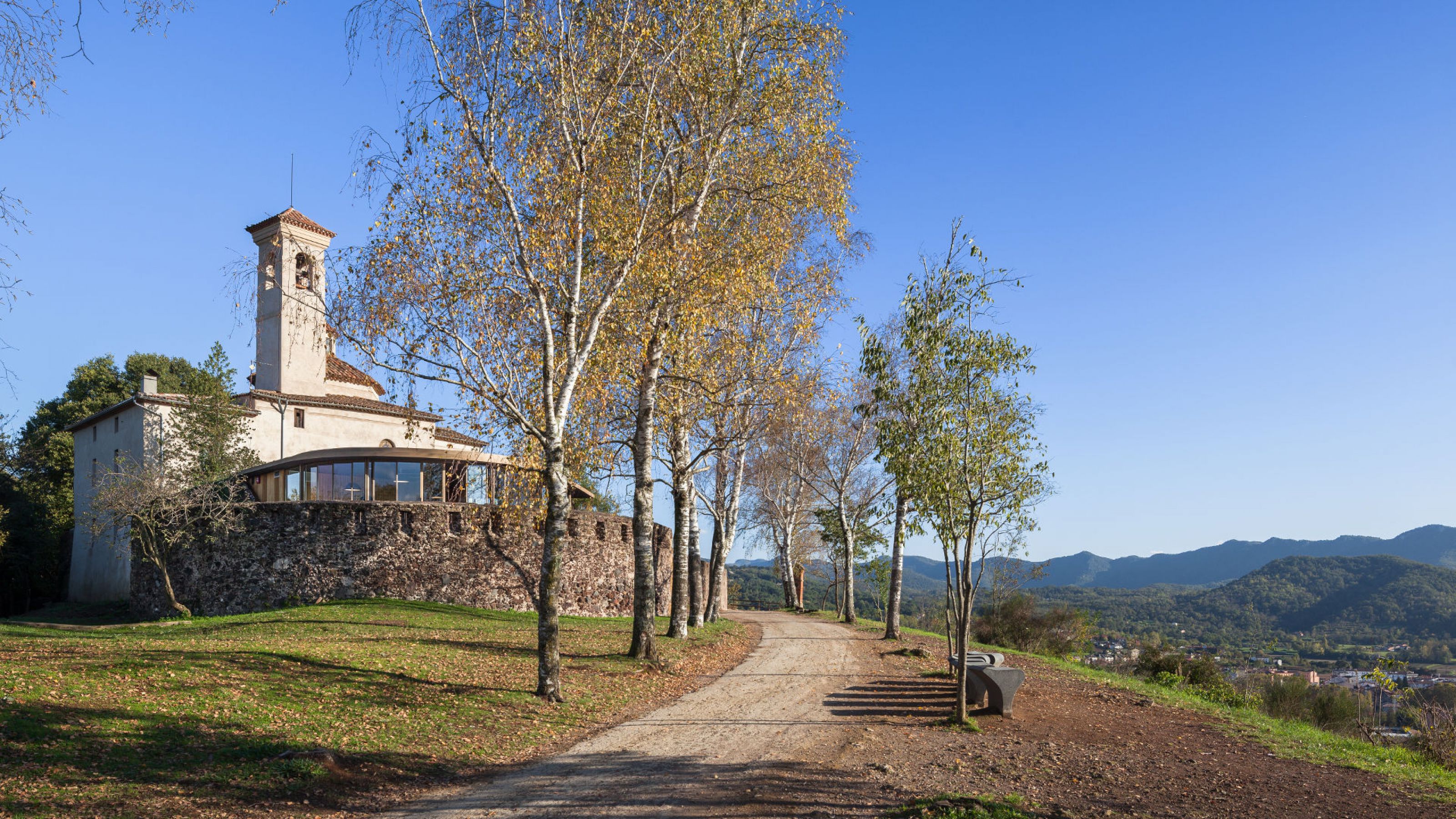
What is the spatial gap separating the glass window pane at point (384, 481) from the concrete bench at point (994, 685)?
21846 mm

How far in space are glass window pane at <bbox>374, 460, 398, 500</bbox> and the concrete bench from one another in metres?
21.8

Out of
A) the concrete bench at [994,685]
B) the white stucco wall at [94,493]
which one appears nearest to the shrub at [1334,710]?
the concrete bench at [994,685]

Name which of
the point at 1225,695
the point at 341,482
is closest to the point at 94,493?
the point at 341,482

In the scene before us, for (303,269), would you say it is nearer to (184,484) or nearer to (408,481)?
(408,481)

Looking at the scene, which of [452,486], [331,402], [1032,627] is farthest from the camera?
[331,402]

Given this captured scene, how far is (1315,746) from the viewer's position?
36.9 feet

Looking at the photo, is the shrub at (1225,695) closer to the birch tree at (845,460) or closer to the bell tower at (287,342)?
the birch tree at (845,460)

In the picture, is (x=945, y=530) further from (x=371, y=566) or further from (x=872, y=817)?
(x=371, y=566)

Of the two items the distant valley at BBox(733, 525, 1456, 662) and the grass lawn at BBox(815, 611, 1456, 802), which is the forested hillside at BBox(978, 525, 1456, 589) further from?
the grass lawn at BBox(815, 611, 1456, 802)

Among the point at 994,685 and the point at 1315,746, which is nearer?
the point at 1315,746

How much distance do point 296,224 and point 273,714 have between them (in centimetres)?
3583

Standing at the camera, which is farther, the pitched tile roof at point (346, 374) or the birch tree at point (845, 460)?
the pitched tile roof at point (346, 374)

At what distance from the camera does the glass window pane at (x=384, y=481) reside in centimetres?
2817

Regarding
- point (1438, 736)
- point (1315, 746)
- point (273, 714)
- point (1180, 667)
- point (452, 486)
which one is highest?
point (452, 486)
